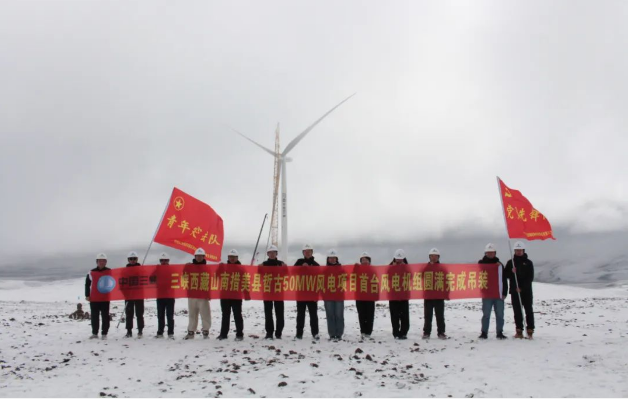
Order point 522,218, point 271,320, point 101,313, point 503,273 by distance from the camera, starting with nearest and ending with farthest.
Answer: point 271,320, point 503,273, point 101,313, point 522,218

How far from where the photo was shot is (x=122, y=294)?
1334cm

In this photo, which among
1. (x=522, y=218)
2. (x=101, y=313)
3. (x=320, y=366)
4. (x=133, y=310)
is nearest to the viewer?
(x=320, y=366)

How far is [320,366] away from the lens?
9172 millimetres

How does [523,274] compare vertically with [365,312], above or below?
above

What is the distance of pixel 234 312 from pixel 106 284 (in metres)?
4.04

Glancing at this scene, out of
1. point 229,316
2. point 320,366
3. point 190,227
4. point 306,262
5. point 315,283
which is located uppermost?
point 190,227

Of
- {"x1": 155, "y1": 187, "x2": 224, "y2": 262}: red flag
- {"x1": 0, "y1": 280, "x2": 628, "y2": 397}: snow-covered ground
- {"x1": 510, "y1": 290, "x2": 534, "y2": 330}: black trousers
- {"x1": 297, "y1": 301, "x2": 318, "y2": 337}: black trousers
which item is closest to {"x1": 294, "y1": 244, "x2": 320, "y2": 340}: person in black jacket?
{"x1": 297, "y1": 301, "x2": 318, "y2": 337}: black trousers

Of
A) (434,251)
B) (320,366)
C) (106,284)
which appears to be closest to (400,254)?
(434,251)

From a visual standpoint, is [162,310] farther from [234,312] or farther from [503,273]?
[503,273]

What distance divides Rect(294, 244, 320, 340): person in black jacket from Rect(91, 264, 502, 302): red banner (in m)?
0.14

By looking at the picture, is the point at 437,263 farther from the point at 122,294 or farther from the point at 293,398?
the point at 122,294

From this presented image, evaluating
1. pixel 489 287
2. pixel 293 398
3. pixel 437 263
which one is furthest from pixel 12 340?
pixel 489 287

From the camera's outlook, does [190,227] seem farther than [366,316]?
Yes

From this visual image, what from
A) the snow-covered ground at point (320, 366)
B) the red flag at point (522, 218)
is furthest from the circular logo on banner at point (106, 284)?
the red flag at point (522, 218)
